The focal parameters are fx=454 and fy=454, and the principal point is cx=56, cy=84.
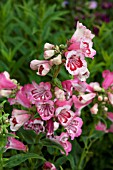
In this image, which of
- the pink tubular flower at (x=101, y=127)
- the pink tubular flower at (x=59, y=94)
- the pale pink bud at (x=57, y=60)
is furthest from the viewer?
the pink tubular flower at (x=101, y=127)

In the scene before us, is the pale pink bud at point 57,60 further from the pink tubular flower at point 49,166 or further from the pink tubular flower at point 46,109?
the pink tubular flower at point 49,166

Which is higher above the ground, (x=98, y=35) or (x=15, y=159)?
(x=98, y=35)

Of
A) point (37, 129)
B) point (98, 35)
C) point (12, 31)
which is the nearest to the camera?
point (37, 129)

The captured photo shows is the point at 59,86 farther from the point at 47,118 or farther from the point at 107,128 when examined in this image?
the point at 107,128

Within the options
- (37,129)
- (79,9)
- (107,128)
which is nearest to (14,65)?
(107,128)

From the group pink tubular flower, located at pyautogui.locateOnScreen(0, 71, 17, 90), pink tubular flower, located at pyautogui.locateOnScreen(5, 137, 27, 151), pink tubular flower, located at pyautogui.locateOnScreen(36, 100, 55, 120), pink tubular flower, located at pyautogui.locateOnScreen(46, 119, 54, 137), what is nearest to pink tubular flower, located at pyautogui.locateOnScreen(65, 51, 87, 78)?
pink tubular flower, located at pyautogui.locateOnScreen(36, 100, 55, 120)

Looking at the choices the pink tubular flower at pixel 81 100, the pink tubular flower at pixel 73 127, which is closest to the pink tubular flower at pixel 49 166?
the pink tubular flower at pixel 73 127

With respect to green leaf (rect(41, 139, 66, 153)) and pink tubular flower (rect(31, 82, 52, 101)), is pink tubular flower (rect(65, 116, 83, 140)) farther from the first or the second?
pink tubular flower (rect(31, 82, 52, 101))

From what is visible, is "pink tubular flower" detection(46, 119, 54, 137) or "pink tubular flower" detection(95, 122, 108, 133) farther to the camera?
"pink tubular flower" detection(95, 122, 108, 133)
